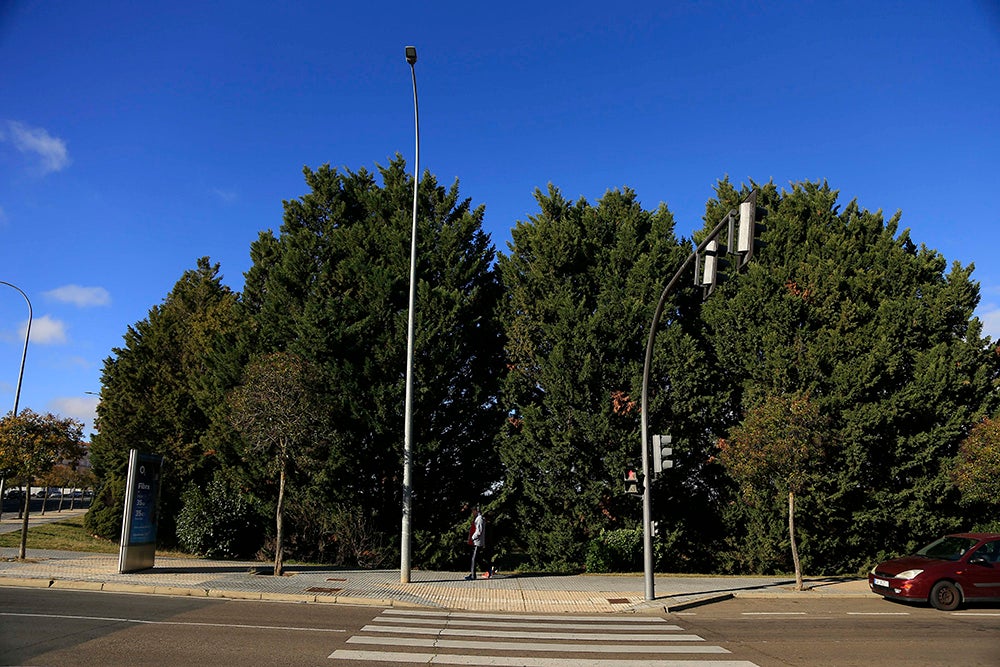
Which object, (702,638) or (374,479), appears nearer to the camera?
(702,638)

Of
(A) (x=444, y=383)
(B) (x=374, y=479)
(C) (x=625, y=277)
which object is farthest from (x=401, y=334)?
(C) (x=625, y=277)

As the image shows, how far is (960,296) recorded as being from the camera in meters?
20.4

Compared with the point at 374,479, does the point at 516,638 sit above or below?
below

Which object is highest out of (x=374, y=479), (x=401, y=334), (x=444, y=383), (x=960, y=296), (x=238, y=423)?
(x=960, y=296)

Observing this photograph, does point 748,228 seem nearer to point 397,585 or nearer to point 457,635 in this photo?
point 457,635

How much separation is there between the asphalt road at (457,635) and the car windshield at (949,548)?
3.92ft

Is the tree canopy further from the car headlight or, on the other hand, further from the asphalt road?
the asphalt road

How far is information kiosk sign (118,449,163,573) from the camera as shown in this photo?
14977mm

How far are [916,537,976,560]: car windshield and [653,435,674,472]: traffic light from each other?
638 centimetres

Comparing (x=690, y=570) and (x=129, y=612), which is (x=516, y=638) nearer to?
(x=129, y=612)

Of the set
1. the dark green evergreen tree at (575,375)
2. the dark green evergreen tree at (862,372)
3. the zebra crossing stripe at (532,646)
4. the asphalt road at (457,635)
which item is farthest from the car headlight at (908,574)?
the dark green evergreen tree at (575,375)

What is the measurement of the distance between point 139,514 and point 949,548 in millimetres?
19680

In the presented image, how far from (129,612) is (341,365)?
987cm

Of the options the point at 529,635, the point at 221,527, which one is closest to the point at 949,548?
the point at 529,635
